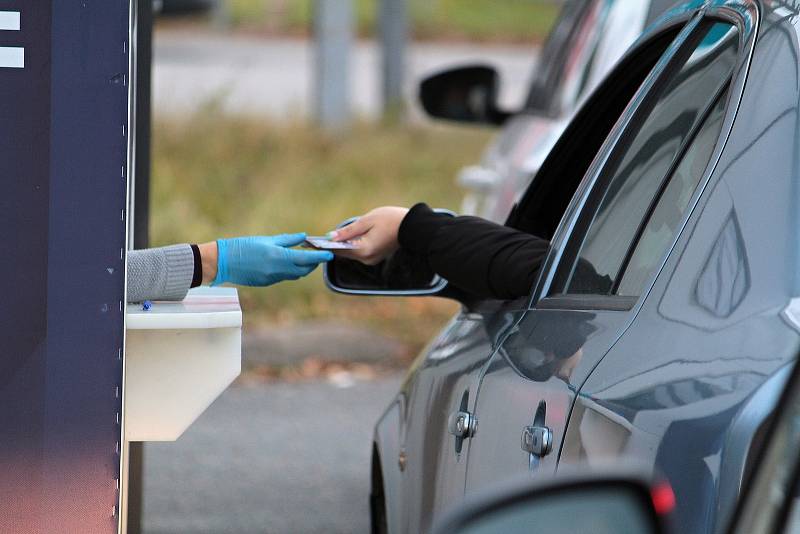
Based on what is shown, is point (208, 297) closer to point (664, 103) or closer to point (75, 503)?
point (75, 503)

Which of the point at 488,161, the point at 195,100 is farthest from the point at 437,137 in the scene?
the point at 488,161

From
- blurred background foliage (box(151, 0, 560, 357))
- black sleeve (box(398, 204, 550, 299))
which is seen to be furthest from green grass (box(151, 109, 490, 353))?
black sleeve (box(398, 204, 550, 299))

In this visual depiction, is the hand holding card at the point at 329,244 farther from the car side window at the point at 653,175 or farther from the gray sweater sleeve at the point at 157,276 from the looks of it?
the car side window at the point at 653,175

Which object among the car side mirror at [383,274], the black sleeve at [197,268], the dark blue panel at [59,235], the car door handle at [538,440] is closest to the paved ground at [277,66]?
the car side mirror at [383,274]

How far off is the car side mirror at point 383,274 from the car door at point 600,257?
2.39ft

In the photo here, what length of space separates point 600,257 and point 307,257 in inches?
35.7

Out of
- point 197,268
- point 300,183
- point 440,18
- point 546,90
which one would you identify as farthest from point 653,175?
point 440,18

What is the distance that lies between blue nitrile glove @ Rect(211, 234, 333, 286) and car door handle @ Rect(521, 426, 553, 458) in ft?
3.94

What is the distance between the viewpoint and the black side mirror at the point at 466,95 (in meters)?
7.91

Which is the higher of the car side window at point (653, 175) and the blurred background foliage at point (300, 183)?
the car side window at point (653, 175)

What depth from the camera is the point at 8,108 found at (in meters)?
2.47

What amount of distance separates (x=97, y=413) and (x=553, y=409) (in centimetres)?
76

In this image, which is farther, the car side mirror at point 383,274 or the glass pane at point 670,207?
the car side mirror at point 383,274

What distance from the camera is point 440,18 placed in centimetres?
3462
